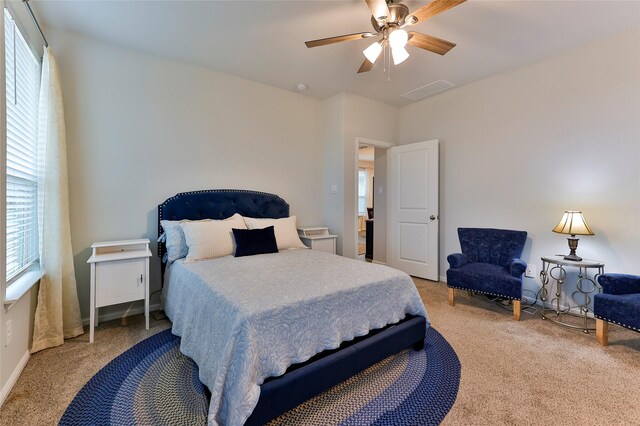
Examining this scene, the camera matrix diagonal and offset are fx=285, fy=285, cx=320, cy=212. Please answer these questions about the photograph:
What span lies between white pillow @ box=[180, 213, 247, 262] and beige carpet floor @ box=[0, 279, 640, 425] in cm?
76

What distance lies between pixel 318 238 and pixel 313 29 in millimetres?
2371

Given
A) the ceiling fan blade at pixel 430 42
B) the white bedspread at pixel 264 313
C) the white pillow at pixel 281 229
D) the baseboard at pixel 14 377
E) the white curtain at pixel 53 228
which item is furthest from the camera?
→ the white pillow at pixel 281 229

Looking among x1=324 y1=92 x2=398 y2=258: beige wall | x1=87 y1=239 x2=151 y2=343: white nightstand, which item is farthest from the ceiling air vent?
x1=87 y1=239 x2=151 y2=343: white nightstand

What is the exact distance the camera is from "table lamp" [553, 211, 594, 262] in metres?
2.69

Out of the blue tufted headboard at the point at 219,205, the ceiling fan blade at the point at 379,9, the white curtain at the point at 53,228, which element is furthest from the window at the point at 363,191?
the white curtain at the point at 53,228

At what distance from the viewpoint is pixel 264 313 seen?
1.47 metres

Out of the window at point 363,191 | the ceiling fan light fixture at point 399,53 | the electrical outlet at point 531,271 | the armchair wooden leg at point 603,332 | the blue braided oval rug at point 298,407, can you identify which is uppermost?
the ceiling fan light fixture at point 399,53

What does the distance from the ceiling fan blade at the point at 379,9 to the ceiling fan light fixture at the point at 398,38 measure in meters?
0.12

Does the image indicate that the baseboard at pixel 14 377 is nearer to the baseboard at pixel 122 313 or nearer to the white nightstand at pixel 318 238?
the baseboard at pixel 122 313

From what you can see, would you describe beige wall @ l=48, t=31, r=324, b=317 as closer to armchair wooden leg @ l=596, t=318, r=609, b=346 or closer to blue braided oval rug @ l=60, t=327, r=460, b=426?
blue braided oval rug @ l=60, t=327, r=460, b=426

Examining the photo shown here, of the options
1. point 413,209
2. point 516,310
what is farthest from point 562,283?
point 413,209

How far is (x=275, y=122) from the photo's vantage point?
391 centimetres

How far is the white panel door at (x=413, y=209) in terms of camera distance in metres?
4.08

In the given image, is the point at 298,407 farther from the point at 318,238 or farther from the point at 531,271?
the point at 531,271
